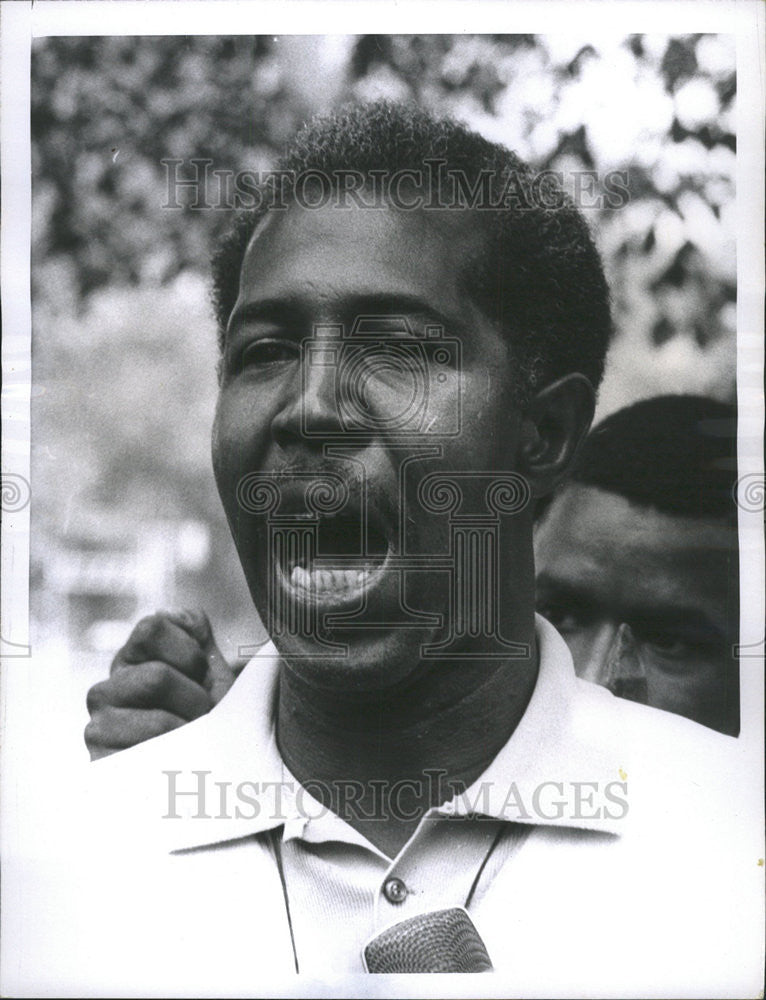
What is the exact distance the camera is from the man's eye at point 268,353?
9.65ft

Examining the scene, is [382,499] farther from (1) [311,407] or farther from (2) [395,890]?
(2) [395,890]

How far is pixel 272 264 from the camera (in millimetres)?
2959

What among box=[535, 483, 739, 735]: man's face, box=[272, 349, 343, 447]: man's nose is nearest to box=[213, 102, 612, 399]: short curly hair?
box=[272, 349, 343, 447]: man's nose

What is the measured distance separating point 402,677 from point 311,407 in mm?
801

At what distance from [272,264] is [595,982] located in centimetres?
226

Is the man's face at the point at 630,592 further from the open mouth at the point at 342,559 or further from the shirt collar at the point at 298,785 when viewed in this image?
the open mouth at the point at 342,559

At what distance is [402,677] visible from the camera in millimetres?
2914

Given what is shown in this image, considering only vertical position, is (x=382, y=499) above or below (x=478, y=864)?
above

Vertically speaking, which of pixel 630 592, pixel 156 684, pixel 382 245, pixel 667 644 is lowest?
pixel 156 684

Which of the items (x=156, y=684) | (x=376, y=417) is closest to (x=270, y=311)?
(x=376, y=417)

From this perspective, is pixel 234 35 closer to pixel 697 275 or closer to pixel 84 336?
pixel 84 336

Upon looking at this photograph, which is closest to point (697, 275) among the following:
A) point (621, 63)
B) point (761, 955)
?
point (621, 63)

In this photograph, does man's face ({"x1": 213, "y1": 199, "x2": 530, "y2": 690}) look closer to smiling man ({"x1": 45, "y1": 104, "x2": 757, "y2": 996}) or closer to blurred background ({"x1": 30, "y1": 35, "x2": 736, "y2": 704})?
smiling man ({"x1": 45, "y1": 104, "x2": 757, "y2": 996})

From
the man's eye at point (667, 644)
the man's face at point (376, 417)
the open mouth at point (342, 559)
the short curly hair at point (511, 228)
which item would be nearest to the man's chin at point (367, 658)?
the man's face at point (376, 417)
